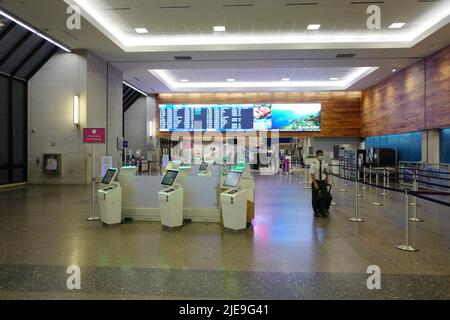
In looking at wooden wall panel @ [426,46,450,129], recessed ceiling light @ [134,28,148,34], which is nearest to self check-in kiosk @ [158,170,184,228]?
recessed ceiling light @ [134,28,148,34]

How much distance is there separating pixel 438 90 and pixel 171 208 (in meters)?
10.8

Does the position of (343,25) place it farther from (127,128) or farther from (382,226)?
(127,128)

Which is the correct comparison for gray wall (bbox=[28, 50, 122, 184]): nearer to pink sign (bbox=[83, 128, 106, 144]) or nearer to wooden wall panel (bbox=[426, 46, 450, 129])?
pink sign (bbox=[83, 128, 106, 144])

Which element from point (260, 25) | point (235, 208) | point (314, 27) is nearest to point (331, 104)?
point (314, 27)

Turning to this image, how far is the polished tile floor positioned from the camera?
3.29 m

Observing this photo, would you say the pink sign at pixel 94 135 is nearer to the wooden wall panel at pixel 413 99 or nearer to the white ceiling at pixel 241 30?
the white ceiling at pixel 241 30

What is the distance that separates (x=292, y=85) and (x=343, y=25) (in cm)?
892

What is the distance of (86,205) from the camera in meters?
8.49

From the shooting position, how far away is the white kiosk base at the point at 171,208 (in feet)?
19.7

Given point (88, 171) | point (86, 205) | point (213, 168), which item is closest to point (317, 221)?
point (213, 168)

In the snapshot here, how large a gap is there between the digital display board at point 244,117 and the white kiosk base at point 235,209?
48.9 feet

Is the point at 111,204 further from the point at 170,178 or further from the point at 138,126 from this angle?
the point at 138,126

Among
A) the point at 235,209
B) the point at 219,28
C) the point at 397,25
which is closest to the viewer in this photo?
the point at 235,209

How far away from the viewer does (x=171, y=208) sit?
604cm
